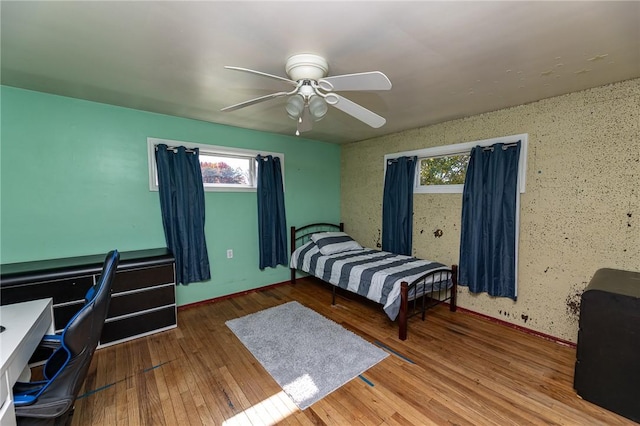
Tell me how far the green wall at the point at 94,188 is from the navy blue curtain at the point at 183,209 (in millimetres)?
154

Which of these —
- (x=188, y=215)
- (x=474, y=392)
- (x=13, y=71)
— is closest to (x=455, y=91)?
(x=474, y=392)

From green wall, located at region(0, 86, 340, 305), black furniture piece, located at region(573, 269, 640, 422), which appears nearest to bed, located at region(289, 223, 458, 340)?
green wall, located at region(0, 86, 340, 305)

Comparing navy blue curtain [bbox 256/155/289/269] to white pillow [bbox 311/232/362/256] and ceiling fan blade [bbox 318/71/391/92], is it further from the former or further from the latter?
ceiling fan blade [bbox 318/71/391/92]

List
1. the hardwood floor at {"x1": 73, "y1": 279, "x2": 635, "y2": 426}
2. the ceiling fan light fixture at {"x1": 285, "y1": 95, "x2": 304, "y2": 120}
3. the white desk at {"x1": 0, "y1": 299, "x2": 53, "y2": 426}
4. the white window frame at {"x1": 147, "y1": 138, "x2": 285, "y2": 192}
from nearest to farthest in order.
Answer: the white desk at {"x1": 0, "y1": 299, "x2": 53, "y2": 426}
the hardwood floor at {"x1": 73, "y1": 279, "x2": 635, "y2": 426}
the ceiling fan light fixture at {"x1": 285, "y1": 95, "x2": 304, "y2": 120}
the white window frame at {"x1": 147, "y1": 138, "x2": 285, "y2": 192}

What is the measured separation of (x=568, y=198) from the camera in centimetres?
252

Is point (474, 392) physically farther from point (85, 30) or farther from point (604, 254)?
point (85, 30)

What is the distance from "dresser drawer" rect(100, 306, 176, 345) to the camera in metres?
2.53

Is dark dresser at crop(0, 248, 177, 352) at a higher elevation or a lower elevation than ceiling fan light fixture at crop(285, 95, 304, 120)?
lower

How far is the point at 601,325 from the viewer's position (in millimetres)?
1804

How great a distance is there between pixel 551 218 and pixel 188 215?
3987 millimetres

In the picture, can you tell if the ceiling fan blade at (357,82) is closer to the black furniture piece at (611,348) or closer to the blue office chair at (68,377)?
the blue office chair at (68,377)

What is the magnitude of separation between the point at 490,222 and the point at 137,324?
3907 millimetres

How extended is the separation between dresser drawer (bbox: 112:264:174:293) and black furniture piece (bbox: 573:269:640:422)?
3.61 meters

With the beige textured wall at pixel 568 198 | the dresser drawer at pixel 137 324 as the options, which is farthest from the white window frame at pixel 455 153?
the dresser drawer at pixel 137 324
